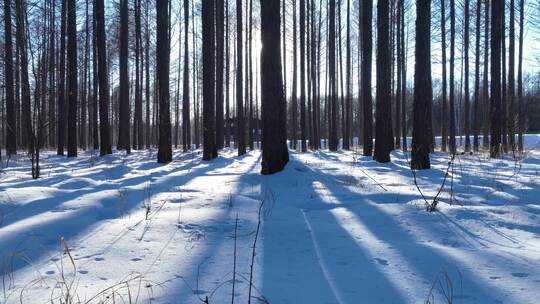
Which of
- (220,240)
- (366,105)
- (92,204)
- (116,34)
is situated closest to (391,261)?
(220,240)

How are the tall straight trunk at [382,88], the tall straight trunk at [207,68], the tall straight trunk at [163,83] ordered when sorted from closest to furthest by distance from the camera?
the tall straight trunk at [382,88]
the tall straight trunk at [163,83]
the tall straight trunk at [207,68]

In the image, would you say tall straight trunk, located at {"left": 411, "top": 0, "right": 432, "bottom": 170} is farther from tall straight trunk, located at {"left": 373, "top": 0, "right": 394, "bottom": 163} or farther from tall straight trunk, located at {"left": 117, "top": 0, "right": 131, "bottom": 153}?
tall straight trunk, located at {"left": 117, "top": 0, "right": 131, "bottom": 153}

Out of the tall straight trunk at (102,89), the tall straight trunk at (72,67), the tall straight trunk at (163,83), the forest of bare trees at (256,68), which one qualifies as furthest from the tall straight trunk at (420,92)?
the tall straight trunk at (102,89)

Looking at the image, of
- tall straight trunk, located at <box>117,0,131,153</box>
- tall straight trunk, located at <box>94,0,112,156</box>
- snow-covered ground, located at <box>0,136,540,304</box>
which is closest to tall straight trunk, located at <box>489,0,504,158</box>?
snow-covered ground, located at <box>0,136,540,304</box>

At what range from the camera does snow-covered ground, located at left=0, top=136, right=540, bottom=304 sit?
192cm

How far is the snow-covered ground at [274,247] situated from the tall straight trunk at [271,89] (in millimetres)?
1897

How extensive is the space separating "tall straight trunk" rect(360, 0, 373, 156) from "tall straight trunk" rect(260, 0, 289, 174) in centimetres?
467

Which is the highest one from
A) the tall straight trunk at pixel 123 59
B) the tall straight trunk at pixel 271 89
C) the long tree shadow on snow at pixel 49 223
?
the tall straight trunk at pixel 123 59

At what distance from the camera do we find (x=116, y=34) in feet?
72.8

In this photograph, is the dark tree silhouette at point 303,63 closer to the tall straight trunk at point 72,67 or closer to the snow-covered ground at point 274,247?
the tall straight trunk at point 72,67

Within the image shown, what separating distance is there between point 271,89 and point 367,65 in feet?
17.7

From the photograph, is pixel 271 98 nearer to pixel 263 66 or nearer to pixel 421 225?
pixel 263 66

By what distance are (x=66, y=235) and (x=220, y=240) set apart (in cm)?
111

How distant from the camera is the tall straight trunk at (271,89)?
6.56 m
